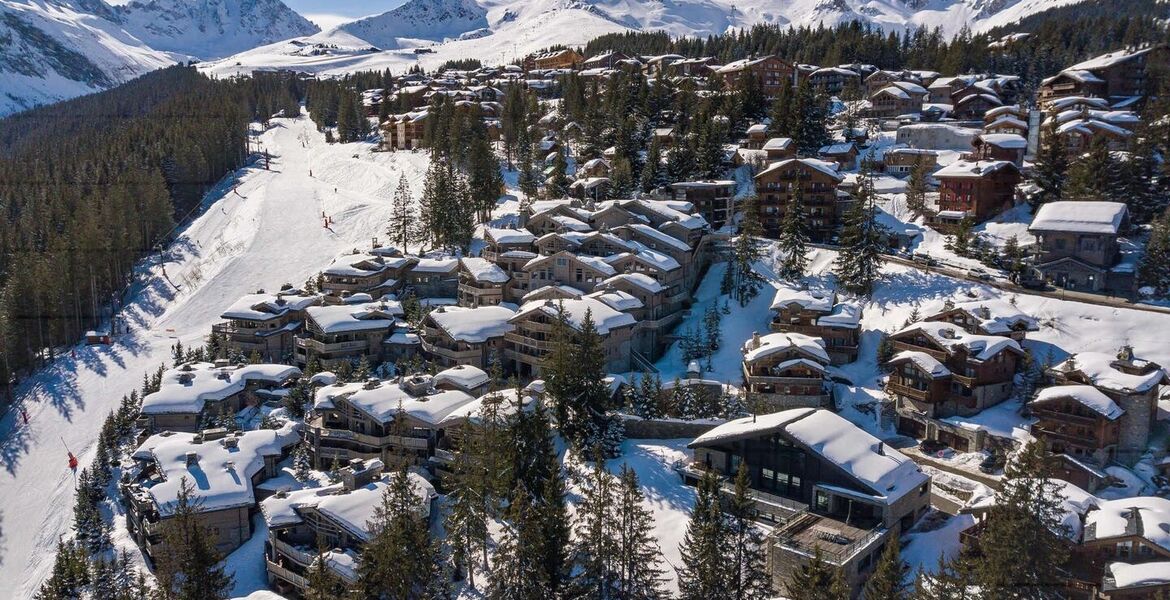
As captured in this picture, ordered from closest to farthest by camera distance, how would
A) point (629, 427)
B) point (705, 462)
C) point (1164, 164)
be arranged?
point (705, 462) < point (629, 427) < point (1164, 164)

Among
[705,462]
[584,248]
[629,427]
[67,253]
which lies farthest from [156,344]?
[705,462]

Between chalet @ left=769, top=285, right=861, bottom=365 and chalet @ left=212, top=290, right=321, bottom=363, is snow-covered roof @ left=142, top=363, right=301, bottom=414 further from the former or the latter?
chalet @ left=769, top=285, right=861, bottom=365

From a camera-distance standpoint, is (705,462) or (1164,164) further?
(1164,164)

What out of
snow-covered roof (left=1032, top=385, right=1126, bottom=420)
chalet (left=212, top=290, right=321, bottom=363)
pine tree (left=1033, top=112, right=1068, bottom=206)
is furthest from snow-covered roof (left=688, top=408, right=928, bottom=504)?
pine tree (left=1033, top=112, right=1068, bottom=206)

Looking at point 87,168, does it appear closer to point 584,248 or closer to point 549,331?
point 584,248

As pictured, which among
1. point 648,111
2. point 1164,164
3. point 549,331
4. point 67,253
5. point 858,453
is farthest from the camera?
point 648,111

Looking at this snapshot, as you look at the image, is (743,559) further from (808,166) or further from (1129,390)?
(808,166)
